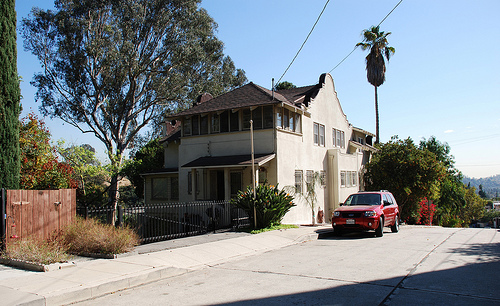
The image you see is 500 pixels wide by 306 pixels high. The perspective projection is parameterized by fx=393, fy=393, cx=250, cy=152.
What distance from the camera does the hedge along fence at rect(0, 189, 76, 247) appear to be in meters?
9.61

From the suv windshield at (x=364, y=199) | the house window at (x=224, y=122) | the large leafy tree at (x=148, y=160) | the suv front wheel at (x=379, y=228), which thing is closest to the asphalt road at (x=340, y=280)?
the suv front wheel at (x=379, y=228)

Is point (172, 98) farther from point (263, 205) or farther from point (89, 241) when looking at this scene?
point (89, 241)

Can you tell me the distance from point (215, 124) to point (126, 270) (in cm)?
1355

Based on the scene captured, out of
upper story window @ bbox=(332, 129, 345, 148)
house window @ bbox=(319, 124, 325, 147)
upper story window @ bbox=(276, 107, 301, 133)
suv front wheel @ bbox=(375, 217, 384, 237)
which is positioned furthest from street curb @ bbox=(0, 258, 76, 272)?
upper story window @ bbox=(332, 129, 345, 148)

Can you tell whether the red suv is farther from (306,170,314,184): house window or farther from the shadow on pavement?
the shadow on pavement

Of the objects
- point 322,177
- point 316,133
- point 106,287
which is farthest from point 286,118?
point 106,287

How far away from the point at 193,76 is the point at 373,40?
17.6 m

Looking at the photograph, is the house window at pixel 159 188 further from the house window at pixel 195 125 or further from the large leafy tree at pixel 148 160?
the large leafy tree at pixel 148 160

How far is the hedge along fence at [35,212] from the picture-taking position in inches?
378

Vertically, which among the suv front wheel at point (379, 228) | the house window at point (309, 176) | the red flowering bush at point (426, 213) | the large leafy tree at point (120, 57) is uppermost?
the large leafy tree at point (120, 57)

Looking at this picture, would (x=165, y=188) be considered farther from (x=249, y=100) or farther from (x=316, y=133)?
(x=316, y=133)

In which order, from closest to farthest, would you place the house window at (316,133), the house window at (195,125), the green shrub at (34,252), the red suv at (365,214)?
the green shrub at (34,252), the red suv at (365,214), the house window at (195,125), the house window at (316,133)

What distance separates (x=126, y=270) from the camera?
8.50m

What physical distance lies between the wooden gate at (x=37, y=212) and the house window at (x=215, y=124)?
10810 millimetres
